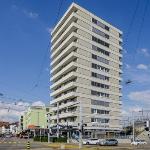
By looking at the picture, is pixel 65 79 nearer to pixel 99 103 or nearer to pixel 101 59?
pixel 99 103

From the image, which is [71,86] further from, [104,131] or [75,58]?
[104,131]

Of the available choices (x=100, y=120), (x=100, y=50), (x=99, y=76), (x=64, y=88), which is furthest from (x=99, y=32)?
(x=100, y=120)

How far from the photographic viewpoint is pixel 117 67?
131125 mm

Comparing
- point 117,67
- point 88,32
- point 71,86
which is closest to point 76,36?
point 88,32

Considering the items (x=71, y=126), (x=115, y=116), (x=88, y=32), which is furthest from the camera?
(x=115, y=116)

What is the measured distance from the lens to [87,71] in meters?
116

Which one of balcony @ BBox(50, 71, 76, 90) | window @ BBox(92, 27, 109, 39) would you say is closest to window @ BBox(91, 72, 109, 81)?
balcony @ BBox(50, 71, 76, 90)

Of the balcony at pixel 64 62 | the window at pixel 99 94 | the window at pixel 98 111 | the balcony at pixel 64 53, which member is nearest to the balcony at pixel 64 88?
the balcony at pixel 64 62

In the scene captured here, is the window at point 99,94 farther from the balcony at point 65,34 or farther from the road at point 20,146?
the road at point 20,146

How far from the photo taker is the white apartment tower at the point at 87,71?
11269 cm

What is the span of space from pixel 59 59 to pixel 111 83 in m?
18.7

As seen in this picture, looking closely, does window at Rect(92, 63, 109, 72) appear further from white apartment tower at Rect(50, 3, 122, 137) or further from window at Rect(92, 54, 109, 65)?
window at Rect(92, 54, 109, 65)

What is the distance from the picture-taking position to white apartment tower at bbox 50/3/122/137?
4437 inches

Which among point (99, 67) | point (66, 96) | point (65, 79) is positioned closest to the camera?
point (66, 96)
